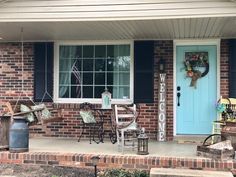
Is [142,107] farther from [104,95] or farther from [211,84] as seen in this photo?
[211,84]

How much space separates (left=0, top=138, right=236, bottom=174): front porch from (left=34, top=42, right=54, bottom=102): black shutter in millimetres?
1794

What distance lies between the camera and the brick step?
19.1 feet

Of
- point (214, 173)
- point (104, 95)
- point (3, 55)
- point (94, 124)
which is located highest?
point (3, 55)

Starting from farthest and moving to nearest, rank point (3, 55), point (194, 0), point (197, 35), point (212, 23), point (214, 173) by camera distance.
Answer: point (3, 55)
point (197, 35)
point (212, 23)
point (194, 0)
point (214, 173)

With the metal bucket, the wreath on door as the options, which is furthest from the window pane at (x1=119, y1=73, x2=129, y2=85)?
the metal bucket

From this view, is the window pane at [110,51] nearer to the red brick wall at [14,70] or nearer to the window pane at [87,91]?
the window pane at [87,91]

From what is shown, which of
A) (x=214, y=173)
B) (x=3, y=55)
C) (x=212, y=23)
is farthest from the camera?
(x=3, y=55)

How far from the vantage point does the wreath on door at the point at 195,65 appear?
8.75 m

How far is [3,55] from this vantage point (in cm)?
962

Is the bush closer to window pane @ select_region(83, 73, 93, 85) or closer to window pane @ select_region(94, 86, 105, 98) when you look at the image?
window pane @ select_region(94, 86, 105, 98)

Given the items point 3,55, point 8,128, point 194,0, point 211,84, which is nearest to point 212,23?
point 194,0

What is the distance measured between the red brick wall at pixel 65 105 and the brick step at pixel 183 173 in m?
2.70

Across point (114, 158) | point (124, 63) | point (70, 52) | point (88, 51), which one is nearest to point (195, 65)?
point (124, 63)

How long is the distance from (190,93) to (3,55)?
14.6 feet
